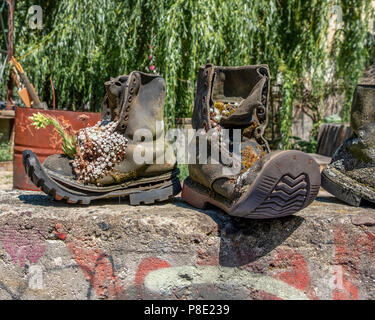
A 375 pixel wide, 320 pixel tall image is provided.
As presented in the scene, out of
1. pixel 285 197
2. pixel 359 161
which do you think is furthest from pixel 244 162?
pixel 359 161

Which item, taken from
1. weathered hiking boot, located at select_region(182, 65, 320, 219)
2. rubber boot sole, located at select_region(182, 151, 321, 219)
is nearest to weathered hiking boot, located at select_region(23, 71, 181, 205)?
weathered hiking boot, located at select_region(182, 65, 320, 219)

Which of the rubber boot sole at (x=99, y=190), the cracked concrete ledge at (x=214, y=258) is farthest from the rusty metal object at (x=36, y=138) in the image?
the cracked concrete ledge at (x=214, y=258)

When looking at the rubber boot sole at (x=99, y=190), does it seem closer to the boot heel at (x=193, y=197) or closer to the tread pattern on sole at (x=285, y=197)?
the boot heel at (x=193, y=197)

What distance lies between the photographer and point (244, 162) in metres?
1.28

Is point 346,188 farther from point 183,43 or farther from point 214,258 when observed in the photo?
point 183,43

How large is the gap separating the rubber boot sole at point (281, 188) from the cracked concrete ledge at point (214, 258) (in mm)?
144

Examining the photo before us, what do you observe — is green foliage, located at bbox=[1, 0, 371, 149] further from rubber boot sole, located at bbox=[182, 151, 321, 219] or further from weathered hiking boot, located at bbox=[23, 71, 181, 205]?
rubber boot sole, located at bbox=[182, 151, 321, 219]

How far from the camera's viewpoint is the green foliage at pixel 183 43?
123 inches

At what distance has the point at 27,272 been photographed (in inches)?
51.4

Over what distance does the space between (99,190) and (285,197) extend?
662mm

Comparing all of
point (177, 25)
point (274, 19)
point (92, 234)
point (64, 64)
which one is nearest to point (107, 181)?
point (92, 234)

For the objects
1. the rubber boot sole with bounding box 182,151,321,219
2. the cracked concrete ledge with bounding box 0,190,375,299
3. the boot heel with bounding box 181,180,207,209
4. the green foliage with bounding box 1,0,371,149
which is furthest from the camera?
the green foliage with bounding box 1,0,371,149

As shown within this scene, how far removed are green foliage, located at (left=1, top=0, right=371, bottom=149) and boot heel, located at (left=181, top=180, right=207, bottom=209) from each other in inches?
68.2

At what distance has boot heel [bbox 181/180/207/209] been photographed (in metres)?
1.38
